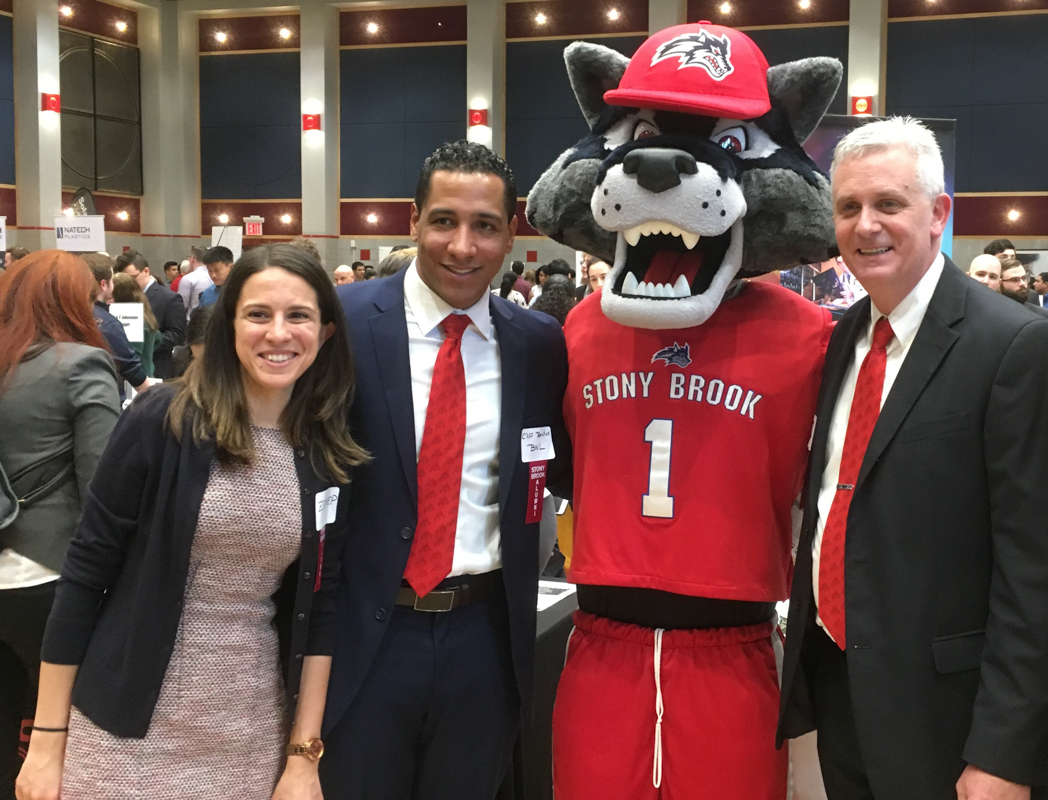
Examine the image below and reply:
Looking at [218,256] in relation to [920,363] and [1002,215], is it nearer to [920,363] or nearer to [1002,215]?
[920,363]

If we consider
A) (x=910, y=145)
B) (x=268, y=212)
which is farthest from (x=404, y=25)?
(x=910, y=145)

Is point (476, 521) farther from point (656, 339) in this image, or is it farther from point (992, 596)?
point (992, 596)

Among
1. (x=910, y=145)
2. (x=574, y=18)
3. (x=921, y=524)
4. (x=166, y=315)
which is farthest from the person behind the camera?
(x=574, y=18)

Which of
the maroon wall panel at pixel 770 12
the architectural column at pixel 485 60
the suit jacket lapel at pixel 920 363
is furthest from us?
the architectural column at pixel 485 60

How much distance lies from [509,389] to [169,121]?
17361mm

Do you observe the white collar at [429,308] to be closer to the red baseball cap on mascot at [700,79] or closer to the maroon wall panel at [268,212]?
the red baseball cap on mascot at [700,79]

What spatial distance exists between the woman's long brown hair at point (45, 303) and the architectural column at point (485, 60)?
13.4 m

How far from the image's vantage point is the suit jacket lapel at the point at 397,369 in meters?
2.15

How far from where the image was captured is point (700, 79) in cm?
223

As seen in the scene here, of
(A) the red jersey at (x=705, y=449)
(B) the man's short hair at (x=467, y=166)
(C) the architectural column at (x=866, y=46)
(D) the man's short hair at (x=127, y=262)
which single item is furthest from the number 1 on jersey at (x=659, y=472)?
(C) the architectural column at (x=866, y=46)

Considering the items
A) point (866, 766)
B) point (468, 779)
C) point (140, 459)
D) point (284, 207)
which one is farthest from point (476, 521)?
point (284, 207)

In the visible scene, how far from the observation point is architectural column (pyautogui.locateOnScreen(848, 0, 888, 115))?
14234mm

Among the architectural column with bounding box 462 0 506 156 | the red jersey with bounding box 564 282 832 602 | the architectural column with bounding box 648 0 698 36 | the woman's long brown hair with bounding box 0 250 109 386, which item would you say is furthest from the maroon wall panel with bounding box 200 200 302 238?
the red jersey with bounding box 564 282 832 602

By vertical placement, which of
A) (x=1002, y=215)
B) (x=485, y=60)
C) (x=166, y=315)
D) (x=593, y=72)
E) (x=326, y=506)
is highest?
(x=485, y=60)
